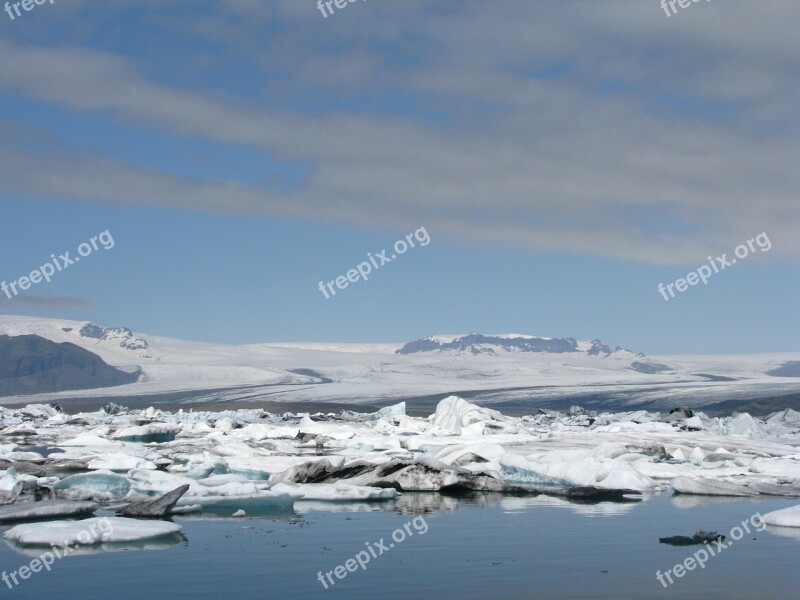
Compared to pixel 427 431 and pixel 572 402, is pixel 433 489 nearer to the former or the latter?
pixel 427 431

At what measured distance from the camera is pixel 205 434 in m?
34.1

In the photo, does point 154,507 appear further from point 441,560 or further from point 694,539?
point 694,539

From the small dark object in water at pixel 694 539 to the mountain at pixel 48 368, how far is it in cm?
16919

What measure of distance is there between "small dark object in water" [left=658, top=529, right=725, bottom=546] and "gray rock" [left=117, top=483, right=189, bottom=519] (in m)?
6.15

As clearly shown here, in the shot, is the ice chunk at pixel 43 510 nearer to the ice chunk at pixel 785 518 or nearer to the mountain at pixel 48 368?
the ice chunk at pixel 785 518

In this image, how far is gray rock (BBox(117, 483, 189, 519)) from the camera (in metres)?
11.6

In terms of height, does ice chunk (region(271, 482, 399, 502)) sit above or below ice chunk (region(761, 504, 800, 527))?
above

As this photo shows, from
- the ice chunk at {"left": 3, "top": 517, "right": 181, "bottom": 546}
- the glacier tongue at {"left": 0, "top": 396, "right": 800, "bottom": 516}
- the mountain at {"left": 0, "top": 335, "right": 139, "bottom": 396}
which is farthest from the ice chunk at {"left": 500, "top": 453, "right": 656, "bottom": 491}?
the mountain at {"left": 0, "top": 335, "right": 139, "bottom": 396}

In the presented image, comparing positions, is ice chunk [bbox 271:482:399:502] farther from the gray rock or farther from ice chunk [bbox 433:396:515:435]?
ice chunk [bbox 433:396:515:435]

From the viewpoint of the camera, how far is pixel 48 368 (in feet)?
615

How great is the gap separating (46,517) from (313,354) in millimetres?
175989

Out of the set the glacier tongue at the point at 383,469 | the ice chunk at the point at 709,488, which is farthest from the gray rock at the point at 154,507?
the ice chunk at the point at 709,488

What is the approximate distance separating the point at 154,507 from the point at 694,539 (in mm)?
6746

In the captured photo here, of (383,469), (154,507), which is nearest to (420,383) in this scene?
(383,469)
